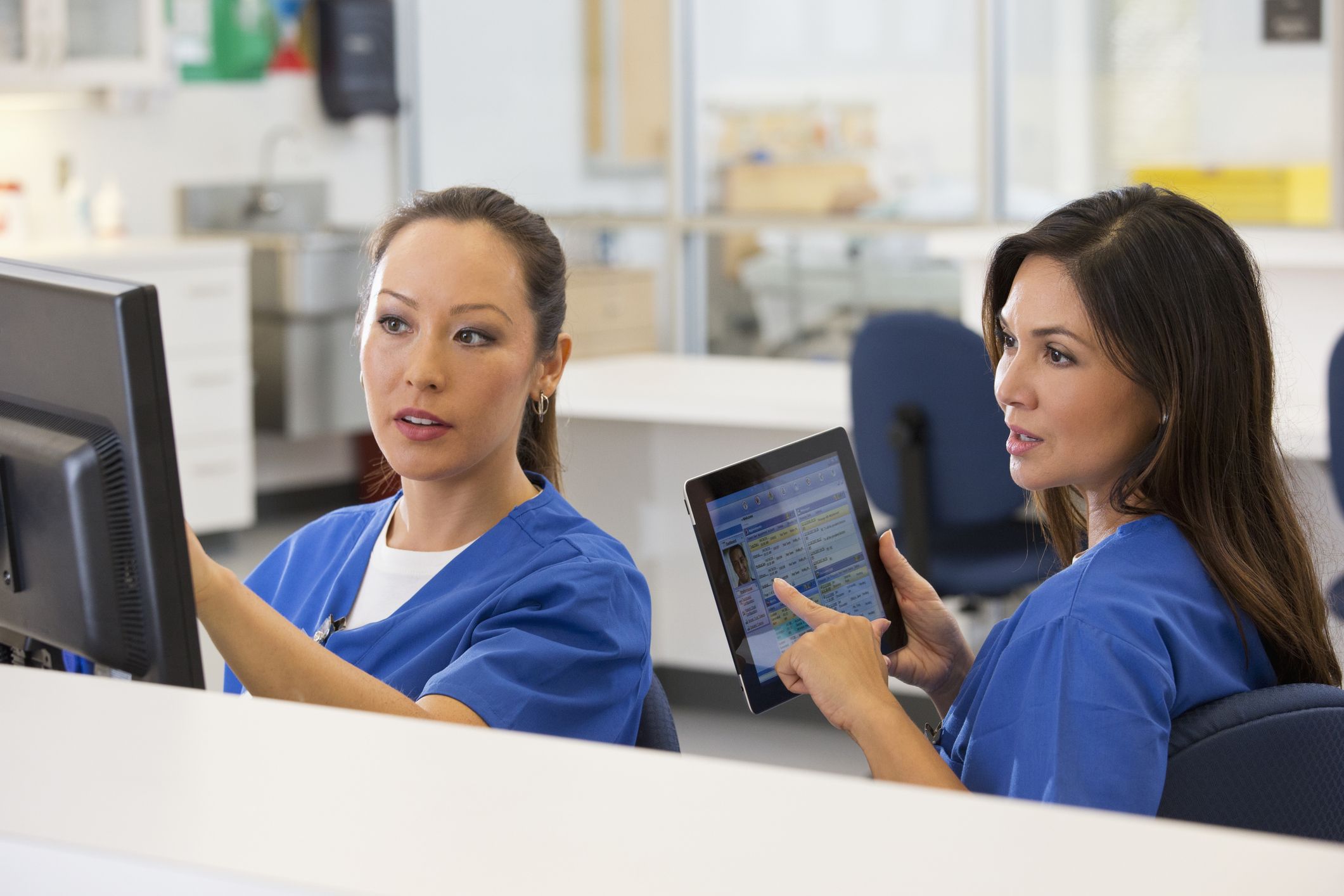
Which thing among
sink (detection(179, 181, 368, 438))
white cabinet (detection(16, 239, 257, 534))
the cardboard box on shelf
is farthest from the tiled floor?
the cardboard box on shelf

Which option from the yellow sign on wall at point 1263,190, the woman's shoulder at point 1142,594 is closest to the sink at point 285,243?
the yellow sign on wall at point 1263,190

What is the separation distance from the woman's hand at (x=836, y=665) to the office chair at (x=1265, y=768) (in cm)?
22

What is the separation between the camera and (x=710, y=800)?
636 millimetres

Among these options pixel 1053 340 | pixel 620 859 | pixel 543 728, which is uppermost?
pixel 1053 340

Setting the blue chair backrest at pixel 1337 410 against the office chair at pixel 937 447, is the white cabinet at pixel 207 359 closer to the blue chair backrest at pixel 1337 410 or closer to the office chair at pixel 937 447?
the office chair at pixel 937 447

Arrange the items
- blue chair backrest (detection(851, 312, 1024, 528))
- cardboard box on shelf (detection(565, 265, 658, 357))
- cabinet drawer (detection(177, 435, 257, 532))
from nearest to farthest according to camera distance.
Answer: blue chair backrest (detection(851, 312, 1024, 528)) < cabinet drawer (detection(177, 435, 257, 532)) < cardboard box on shelf (detection(565, 265, 658, 357))

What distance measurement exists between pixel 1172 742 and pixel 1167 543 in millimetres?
169

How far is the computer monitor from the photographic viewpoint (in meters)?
0.86

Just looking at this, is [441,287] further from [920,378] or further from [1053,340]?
[920,378]

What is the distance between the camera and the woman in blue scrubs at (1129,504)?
1.01 m

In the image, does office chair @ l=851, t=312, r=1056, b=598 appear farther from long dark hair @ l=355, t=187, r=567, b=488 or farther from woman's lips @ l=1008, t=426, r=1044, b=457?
woman's lips @ l=1008, t=426, r=1044, b=457

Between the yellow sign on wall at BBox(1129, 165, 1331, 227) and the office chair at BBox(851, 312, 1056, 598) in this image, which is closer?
the office chair at BBox(851, 312, 1056, 598)

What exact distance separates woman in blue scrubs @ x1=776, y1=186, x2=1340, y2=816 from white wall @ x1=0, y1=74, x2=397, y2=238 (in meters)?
3.60

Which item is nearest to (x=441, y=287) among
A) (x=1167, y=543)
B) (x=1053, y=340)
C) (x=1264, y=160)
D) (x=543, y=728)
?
(x=543, y=728)
